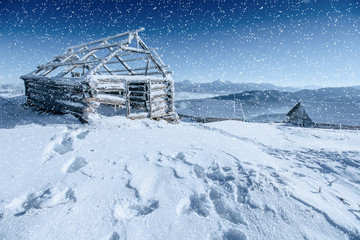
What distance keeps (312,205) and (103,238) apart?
291cm

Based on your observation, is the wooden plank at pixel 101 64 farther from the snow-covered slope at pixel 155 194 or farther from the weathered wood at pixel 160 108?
the weathered wood at pixel 160 108

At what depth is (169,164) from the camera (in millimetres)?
3422

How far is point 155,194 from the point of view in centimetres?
256

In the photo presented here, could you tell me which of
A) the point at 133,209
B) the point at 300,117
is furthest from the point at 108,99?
the point at 300,117

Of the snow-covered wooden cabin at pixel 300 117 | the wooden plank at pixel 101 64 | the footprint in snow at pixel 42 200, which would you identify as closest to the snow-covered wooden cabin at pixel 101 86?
the wooden plank at pixel 101 64

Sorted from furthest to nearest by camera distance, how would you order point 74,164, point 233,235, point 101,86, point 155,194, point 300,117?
point 300,117 → point 101,86 → point 74,164 → point 155,194 → point 233,235

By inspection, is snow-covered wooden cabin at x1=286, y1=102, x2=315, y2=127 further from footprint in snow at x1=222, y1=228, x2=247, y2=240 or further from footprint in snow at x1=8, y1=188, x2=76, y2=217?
footprint in snow at x1=8, y1=188, x2=76, y2=217

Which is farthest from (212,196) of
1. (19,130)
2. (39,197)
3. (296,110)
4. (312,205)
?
(296,110)

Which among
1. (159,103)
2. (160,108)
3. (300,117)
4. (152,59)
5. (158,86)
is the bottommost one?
(300,117)

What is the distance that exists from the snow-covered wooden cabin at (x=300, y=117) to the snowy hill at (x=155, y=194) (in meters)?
25.4

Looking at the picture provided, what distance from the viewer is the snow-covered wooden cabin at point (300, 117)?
24978mm

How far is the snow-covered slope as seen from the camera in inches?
78.9

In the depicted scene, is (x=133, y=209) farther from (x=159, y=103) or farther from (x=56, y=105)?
(x=56, y=105)

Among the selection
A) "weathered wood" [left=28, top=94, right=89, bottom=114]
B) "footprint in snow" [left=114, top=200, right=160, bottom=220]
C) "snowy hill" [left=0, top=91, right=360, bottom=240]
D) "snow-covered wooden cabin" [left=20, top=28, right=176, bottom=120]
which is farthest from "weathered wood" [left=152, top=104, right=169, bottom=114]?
"footprint in snow" [left=114, top=200, right=160, bottom=220]
